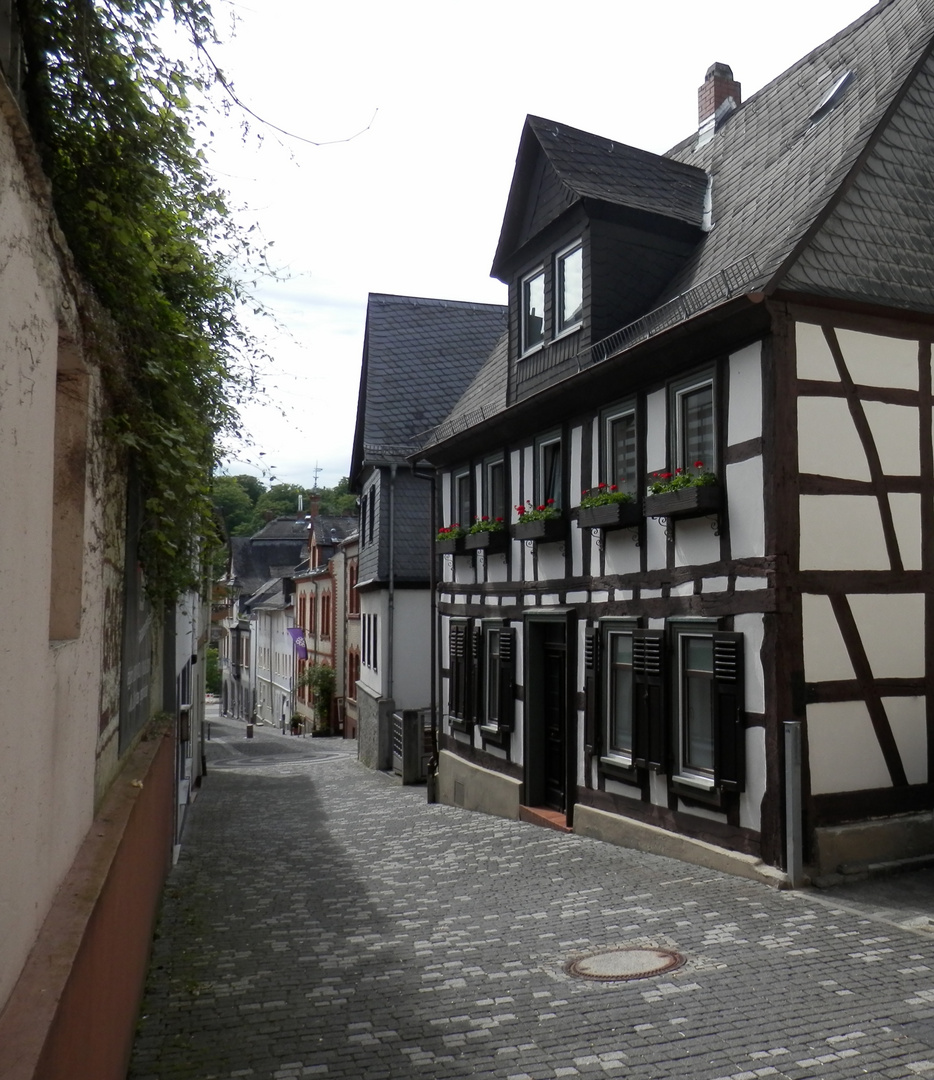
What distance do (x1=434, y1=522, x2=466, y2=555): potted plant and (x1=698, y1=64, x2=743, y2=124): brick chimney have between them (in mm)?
7284

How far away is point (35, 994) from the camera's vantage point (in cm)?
294

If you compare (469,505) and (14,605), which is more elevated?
(469,505)

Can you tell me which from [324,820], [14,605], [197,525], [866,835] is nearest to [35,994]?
[14,605]

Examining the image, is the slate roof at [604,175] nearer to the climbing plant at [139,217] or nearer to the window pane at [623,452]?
the window pane at [623,452]

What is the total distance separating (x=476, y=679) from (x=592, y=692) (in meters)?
4.27

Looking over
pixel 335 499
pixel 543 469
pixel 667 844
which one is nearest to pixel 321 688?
pixel 543 469

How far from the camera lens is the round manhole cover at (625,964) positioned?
6.76 m

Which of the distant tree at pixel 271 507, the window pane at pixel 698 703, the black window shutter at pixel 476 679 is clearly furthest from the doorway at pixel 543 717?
the distant tree at pixel 271 507

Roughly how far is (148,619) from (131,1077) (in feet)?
13.0

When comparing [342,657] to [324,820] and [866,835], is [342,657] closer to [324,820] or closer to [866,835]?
[324,820]

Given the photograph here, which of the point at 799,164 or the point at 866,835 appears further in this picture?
the point at 799,164

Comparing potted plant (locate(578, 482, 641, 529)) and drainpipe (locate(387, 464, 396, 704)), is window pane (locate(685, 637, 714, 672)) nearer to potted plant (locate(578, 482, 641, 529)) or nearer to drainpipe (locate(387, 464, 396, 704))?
potted plant (locate(578, 482, 641, 529))

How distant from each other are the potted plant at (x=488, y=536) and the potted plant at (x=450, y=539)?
A: 1.89ft

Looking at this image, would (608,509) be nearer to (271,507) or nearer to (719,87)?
(719,87)
